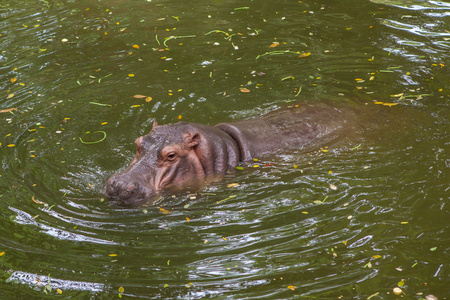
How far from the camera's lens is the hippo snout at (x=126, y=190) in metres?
6.84

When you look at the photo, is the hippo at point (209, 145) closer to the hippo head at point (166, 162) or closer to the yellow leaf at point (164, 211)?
the hippo head at point (166, 162)

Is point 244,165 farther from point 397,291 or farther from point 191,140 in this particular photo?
point 397,291

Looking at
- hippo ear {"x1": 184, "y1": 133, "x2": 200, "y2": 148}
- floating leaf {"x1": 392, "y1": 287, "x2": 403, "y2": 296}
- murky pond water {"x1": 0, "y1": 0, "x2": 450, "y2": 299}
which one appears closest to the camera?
floating leaf {"x1": 392, "y1": 287, "x2": 403, "y2": 296}

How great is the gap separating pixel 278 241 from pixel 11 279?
9.85 feet

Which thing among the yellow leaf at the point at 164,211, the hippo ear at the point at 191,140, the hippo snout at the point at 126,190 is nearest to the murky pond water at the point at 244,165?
the yellow leaf at the point at 164,211

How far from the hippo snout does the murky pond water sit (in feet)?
0.60

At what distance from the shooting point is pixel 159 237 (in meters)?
6.59

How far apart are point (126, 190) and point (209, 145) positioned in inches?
52.8

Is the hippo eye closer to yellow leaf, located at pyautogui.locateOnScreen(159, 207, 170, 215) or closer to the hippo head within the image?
the hippo head

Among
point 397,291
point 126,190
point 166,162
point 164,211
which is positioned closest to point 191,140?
point 166,162

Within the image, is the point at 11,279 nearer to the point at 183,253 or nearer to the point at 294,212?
the point at 183,253

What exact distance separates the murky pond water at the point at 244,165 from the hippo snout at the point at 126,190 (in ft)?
0.60

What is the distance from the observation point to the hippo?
23.1 ft

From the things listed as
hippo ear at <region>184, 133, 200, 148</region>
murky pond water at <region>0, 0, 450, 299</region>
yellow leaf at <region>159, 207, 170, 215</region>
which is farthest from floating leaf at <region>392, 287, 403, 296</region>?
hippo ear at <region>184, 133, 200, 148</region>
